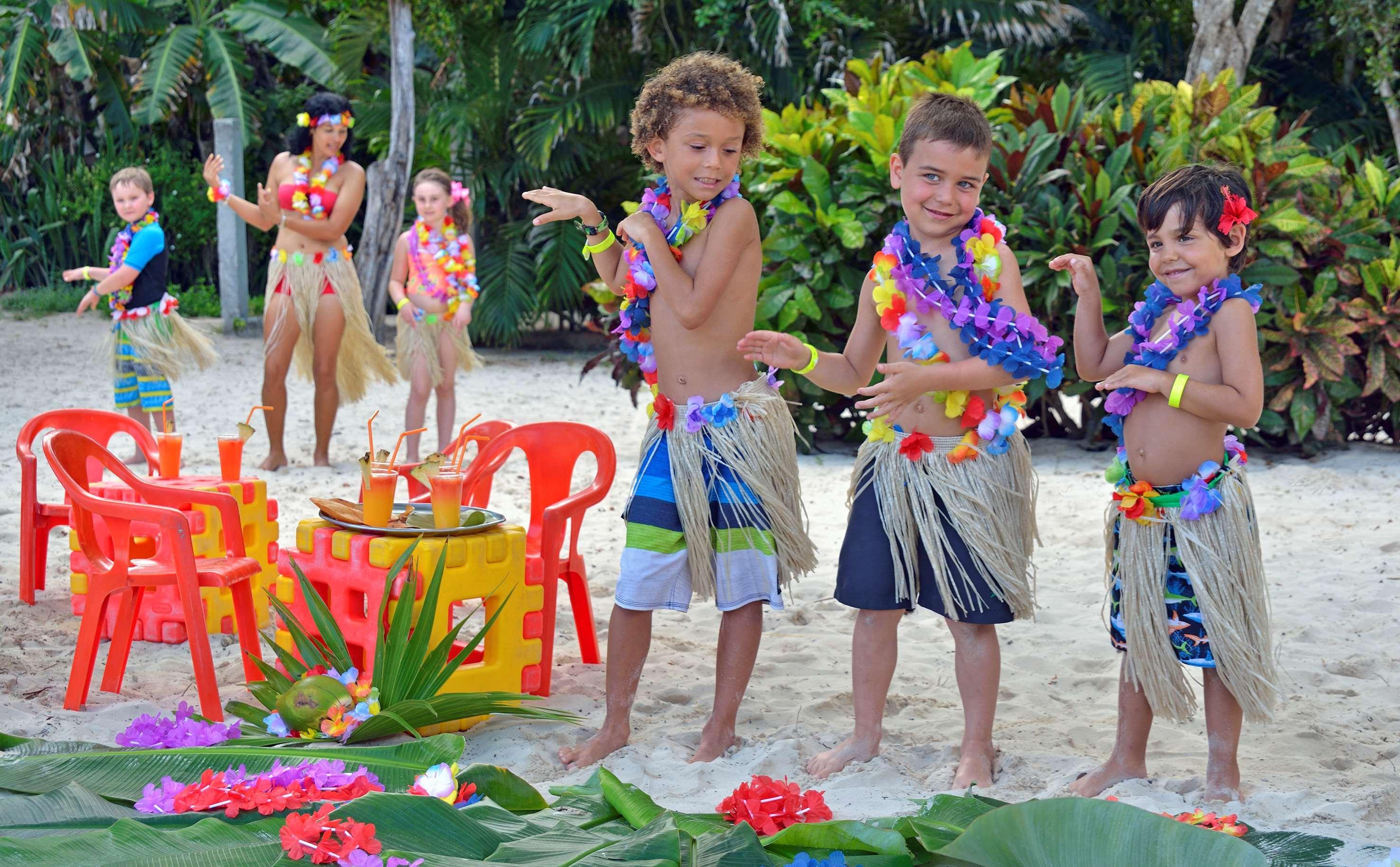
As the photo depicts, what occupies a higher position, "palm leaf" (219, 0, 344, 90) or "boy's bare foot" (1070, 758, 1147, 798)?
"palm leaf" (219, 0, 344, 90)

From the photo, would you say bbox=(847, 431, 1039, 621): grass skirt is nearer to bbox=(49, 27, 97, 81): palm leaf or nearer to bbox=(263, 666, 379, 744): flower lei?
bbox=(263, 666, 379, 744): flower lei

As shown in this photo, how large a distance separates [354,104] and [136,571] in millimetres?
9466

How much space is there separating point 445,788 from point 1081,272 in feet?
5.40

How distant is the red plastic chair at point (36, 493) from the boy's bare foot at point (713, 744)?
2.15 meters

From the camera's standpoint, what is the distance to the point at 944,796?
2.10 metres

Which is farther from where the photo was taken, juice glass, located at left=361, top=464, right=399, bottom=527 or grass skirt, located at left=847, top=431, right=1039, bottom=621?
juice glass, located at left=361, top=464, right=399, bottom=527

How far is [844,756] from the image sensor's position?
285 cm

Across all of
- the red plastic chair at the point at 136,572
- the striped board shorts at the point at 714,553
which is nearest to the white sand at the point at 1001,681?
the red plastic chair at the point at 136,572

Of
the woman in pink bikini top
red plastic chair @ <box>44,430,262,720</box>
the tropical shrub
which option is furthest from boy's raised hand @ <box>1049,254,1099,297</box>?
the woman in pink bikini top

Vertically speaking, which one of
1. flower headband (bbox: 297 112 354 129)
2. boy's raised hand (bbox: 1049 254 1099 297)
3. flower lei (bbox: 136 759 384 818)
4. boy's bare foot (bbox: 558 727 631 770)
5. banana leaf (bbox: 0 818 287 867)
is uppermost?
flower headband (bbox: 297 112 354 129)

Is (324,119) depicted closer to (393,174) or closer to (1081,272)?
(393,174)

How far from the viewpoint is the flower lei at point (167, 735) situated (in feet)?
8.06

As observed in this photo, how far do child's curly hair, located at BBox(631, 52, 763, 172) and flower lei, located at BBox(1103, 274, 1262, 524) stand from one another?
0.97m

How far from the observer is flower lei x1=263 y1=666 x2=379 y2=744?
2.73m
